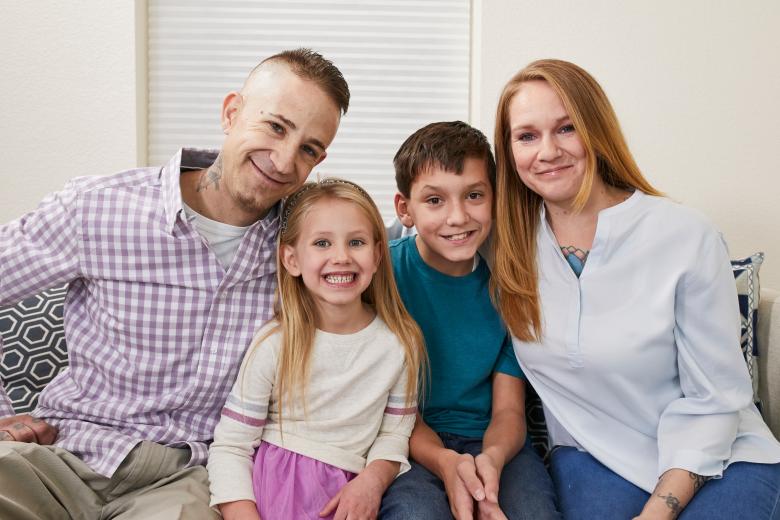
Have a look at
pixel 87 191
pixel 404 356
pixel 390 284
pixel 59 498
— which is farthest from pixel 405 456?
pixel 87 191

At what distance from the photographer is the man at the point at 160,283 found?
144cm

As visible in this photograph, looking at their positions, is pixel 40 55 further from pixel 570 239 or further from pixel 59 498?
pixel 570 239

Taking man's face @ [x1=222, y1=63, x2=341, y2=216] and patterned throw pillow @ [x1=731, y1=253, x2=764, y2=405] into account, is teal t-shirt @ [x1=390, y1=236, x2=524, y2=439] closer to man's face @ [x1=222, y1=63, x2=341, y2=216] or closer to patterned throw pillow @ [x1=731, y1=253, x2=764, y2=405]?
man's face @ [x1=222, y1=63, x2=341, y2=216]

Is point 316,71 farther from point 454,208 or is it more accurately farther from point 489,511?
point 489,511

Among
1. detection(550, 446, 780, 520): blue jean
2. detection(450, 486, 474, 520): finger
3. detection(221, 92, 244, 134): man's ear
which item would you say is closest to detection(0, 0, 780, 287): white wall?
detection(221, 92, 244, 134): man's ear

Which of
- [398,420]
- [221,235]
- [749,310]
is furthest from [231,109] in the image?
[749,310]

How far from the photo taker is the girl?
1348 millimetres

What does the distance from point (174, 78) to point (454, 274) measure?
183cm

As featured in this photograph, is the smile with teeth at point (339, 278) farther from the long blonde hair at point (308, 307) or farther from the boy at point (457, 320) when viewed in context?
the boy at point (457, 320)

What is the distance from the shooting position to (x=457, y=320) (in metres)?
1.62

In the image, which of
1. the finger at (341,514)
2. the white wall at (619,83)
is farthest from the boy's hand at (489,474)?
the white wall at (619,83)

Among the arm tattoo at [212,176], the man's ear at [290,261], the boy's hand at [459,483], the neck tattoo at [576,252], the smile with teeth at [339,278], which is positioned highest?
the arm tattoo at [212,176]

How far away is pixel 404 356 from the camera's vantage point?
148cm

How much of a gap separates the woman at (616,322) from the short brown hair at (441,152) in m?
0.06
